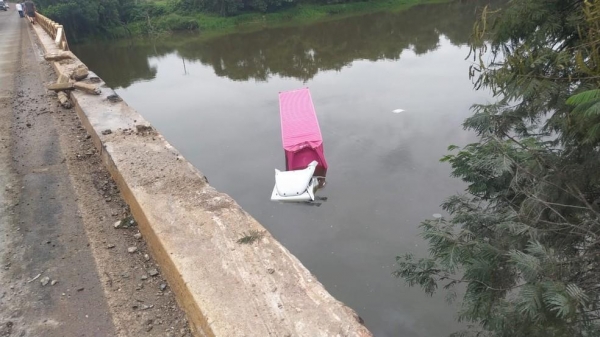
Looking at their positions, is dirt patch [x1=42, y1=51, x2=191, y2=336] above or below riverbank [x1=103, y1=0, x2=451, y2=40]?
above

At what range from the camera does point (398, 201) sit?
827cm

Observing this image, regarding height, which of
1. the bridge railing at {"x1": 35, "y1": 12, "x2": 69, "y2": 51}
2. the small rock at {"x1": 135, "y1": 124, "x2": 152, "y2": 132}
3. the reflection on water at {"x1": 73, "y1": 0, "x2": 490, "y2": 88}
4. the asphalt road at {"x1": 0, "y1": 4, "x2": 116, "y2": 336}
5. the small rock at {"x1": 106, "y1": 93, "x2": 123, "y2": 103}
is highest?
the small rock at {"x1": 135, "y1": 124, "x2": 152, "y2": 132}

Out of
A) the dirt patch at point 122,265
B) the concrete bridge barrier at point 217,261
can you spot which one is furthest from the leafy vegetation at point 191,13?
the concrete bridge barrier at point 217,261

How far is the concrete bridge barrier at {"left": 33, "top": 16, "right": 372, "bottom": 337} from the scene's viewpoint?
86.5 inches

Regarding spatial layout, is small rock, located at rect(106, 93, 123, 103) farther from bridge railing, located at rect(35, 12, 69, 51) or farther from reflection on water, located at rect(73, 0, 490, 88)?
reflection on water, located at rect(73, 0, 490, 88)

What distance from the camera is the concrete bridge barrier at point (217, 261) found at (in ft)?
7.21

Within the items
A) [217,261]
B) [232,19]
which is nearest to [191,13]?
[232,19]

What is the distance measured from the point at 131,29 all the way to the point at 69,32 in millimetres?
4424

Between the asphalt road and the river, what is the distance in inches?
152

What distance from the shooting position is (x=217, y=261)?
2.63 m

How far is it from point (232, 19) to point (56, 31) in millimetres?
22343

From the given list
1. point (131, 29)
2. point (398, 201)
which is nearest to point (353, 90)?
point (398, 201)

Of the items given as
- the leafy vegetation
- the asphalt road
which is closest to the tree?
the asphalt road

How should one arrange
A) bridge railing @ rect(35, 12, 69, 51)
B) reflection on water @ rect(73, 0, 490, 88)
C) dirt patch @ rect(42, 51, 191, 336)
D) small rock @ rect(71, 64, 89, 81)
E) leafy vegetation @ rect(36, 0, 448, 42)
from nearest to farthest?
dirt patch @ rect(42, 51, 191, 336)
small rock @ rect(71, 64, 89, 81)
bridge railing @ rect(35, 12, 69, 51)
reflection on water @ rect(73, 0, 490, 88)
leafy vegetation @ rect(36, 0, 448, 42)
